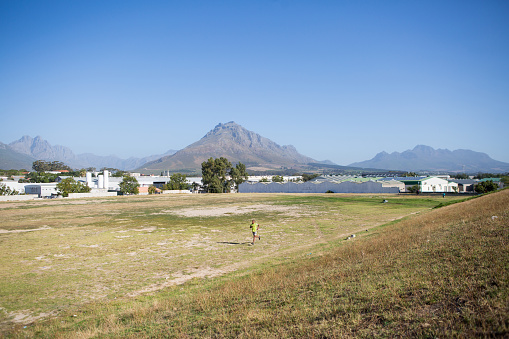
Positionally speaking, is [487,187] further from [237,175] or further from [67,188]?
[67,188]

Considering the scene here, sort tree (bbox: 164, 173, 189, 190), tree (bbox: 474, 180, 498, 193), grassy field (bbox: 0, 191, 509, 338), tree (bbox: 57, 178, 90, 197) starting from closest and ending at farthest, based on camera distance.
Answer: grassy field (bbox: 0, 191, 509, 338)
tree (bbox: 474, 180, 498, 193)
tree (bbox: 57, 178, 90, 197)
tree (bbox: 164, 173, 189, 190)

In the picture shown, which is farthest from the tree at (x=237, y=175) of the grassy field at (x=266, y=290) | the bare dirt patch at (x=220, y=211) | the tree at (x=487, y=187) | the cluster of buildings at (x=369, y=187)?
the grassy field at (x=266, y=290)

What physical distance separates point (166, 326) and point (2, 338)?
227 inches

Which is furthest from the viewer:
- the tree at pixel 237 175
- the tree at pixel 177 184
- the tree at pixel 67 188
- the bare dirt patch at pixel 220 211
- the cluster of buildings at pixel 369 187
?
the tree at pixel 177 184

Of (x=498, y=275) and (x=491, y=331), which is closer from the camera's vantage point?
(x=491, y=331)

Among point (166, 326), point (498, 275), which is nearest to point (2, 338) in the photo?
point (166, 326)

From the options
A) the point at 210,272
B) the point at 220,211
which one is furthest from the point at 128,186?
the point at 210,272

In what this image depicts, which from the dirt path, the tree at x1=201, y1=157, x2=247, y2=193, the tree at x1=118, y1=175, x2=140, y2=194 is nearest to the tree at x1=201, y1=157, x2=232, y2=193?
the tree at x1=201, y1=157, x2=247, y2=193

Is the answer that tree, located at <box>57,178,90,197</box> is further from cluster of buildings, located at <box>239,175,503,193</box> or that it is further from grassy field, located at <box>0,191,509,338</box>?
grassy field, located at <box>0,191,509,338</box>

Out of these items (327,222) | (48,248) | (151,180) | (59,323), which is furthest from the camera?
(151,180)

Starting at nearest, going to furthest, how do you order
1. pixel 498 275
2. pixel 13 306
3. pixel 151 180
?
pixel 498 275, pixel 13 306, pixel 151 180

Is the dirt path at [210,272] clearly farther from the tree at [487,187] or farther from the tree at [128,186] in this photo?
the tree at [128,186]

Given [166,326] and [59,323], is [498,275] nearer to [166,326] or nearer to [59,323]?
[166,326]

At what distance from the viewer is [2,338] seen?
37.1 ft
